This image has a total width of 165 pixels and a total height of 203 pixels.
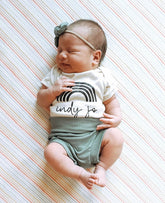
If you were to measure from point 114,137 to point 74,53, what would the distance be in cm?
35

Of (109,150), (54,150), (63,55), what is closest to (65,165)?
(54,150)

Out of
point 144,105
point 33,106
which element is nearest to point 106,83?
point 144,105

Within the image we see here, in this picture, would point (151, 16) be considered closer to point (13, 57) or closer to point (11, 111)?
point (13, 57)

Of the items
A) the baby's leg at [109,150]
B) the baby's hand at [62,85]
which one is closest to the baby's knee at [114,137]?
the baby's leg at [109,150]

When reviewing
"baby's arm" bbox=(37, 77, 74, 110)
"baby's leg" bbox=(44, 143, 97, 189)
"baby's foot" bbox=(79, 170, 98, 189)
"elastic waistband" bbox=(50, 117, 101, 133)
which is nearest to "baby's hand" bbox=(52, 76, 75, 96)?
"baby's arm" bbox=(37, 77, 74, 110)

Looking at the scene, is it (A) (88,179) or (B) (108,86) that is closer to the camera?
(A) (88,179)

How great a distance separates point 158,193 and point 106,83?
19.7 inches

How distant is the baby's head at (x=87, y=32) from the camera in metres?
1.09

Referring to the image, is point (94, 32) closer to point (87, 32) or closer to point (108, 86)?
point (87, 32)

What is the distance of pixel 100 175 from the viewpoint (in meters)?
1.06

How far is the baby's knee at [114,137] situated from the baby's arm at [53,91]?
22 cm

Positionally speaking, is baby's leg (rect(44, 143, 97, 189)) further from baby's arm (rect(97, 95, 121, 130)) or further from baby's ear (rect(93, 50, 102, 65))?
baby's ear (rect(93, 50, 102, 65))

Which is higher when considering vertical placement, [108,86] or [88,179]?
[108,86]

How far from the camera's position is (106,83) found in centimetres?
113
